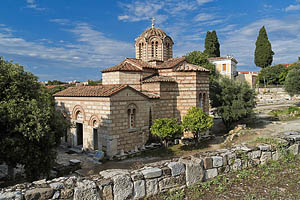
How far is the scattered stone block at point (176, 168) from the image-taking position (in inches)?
180

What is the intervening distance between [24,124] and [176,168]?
5021 mm

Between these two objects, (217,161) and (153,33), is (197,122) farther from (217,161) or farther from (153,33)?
(153,33)

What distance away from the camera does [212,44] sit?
131 ft

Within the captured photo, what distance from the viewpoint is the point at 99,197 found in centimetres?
386

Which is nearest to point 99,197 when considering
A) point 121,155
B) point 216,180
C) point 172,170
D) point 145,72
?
point 172,170

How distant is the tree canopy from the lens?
132 feet

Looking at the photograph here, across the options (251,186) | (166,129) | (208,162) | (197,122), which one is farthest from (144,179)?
(197,122)

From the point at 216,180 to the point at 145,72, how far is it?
37.7ft

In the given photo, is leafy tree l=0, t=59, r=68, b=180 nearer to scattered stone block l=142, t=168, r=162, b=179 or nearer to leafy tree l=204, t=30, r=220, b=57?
→ scattered stone block l=142, t=168, r=162, b=179

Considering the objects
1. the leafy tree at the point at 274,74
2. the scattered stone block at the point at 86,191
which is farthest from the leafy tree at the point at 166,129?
the leafy tree at the point at 274,74

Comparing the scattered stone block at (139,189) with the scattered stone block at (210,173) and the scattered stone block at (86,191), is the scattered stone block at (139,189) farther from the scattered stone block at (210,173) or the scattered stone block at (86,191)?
the scattered stone block at (210,173)

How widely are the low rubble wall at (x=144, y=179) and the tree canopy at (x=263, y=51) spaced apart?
134 ft

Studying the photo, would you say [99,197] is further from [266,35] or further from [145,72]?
[266,35]

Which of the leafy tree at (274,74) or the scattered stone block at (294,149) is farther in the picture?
the leafy tree at (274,74)
